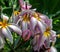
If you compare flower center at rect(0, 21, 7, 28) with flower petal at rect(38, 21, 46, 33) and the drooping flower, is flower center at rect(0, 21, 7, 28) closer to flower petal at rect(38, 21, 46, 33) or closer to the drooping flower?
the drooping flower

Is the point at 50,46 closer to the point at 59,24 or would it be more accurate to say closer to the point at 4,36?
the point at 4,36

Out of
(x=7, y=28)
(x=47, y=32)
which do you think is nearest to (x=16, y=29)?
(x=7, y=28)

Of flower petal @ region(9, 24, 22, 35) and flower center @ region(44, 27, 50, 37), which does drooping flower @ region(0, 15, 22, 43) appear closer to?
flower petal @ region(9, 24, 22, 35)

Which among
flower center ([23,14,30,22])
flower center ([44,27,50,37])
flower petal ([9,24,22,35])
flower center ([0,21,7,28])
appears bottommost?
flower center ([44,27,50,37])

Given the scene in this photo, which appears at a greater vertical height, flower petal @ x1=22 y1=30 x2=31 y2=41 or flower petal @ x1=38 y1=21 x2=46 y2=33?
flower petal @ x1=38 y1=21 x2=46 y2=33

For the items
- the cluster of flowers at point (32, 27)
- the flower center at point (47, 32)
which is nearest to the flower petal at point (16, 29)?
the cluster of flowers at point (32, 27)

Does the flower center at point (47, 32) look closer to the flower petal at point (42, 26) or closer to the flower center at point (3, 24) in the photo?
the flower petal at point (42, 26)

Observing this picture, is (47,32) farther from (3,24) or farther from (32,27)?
(3,24)

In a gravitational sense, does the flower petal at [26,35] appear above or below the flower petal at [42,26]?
below

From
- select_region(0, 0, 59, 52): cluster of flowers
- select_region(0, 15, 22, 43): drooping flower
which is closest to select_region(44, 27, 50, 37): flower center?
select_region(0, 0, 59, 52): cluster of flowers
